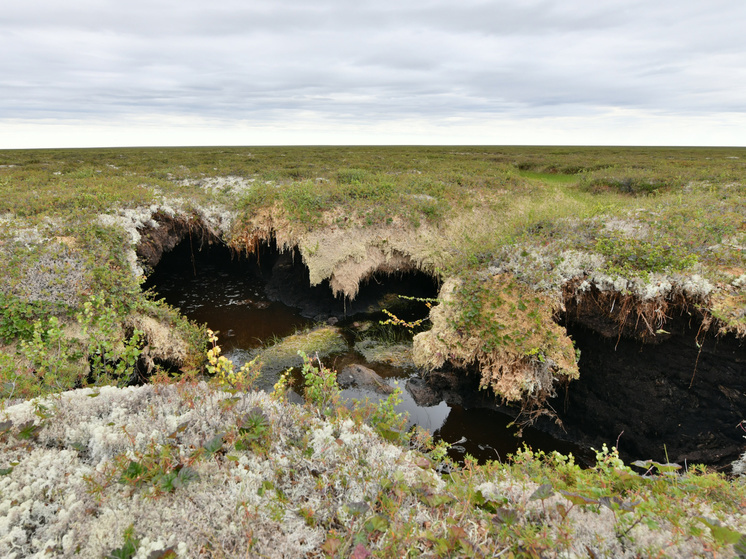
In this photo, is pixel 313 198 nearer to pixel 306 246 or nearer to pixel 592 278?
pixel 306 246

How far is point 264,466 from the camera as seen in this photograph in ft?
11.8

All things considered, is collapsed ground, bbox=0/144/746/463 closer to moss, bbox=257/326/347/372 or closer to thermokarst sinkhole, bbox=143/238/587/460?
thermokarst sinkhole, bbox=143/238/587/460

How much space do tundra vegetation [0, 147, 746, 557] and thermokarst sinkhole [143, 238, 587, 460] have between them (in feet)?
3.42

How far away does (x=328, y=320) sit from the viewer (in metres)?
13.8

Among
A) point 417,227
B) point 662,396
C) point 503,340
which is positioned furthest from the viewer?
point 417,227

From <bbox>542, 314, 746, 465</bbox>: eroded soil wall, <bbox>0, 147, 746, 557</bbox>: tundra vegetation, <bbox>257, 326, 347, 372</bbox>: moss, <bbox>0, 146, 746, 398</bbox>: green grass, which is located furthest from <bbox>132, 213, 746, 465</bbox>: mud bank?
<bbox>257, 326, 347, 372</bbox>: moss

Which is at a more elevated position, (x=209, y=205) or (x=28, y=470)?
(x=209, y=205)

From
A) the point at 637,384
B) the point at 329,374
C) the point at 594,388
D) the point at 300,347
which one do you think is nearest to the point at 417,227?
the point at 300,347

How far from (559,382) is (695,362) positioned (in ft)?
8.99

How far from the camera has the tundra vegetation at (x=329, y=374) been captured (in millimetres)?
2957

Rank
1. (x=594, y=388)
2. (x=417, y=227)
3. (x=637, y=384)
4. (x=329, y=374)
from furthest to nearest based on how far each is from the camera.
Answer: (x=417, y=227), (x=594, y=388), (x=637, y=384), (x=329, y=374)

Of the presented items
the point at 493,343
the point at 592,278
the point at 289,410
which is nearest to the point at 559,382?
the point at 493,343

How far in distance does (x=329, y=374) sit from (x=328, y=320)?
820cm

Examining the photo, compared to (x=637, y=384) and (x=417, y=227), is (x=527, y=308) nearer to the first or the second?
(x=637, y=384)
